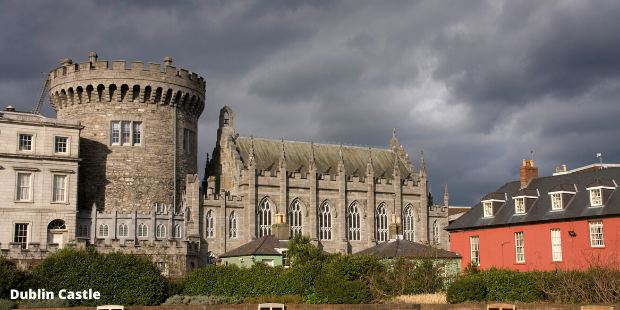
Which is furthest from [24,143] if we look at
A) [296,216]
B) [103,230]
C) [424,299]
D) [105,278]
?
[424,299]

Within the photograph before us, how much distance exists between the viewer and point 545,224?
124ft

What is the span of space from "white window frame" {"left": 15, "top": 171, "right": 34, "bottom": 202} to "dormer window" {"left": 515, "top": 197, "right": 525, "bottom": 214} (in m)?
29.9

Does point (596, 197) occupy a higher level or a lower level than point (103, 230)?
higher

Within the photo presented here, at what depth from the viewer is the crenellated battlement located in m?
51.8

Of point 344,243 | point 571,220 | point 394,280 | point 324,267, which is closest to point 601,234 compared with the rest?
point 571,220

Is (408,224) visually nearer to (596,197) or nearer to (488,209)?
(488,209)

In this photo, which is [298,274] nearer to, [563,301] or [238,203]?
[563,301]

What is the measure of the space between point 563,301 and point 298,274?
1227 centimetres

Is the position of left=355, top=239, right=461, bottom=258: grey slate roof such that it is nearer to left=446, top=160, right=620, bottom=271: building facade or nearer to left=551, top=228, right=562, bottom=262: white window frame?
left=446, top=160, right=620, bottom=271: building facade

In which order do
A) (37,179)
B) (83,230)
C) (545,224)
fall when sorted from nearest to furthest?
(545,224)
(37,179)
(83,230)

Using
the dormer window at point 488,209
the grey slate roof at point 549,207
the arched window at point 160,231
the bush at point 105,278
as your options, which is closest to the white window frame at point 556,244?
the grey slate roof at point 549,207

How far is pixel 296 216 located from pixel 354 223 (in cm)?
562

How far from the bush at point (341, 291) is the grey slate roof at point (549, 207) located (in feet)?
35.9

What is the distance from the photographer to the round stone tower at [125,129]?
50750mm
